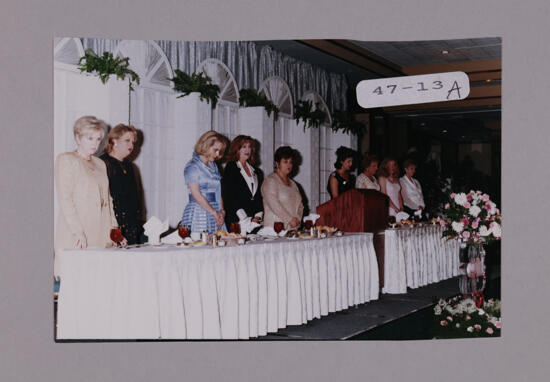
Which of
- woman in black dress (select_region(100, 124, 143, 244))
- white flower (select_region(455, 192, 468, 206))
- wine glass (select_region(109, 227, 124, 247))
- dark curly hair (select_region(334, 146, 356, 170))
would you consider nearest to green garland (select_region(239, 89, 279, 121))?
dark curly hair (select_region(334, 146, 356, 170))

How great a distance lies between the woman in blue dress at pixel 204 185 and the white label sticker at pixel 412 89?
121cm

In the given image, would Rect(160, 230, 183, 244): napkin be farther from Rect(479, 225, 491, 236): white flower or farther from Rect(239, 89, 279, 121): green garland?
Rect(239, 89, 279, 121): green garland

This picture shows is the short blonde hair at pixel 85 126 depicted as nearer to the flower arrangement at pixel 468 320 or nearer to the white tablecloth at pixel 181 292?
the white tablecloth at pixel 181 292

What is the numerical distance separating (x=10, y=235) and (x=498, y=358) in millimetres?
3618

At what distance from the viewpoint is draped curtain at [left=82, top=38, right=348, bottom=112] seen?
574 centimetres

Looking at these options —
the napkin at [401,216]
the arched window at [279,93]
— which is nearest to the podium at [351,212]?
the napkin at [401,216]

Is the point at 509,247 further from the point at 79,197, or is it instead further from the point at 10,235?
the point at 10,235

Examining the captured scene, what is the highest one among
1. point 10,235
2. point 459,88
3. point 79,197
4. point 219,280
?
point 459,88

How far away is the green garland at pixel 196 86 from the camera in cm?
551

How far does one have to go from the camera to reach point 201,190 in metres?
4.90

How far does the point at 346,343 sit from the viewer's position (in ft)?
14.2

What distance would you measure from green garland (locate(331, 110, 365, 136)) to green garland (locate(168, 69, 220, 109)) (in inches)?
49.2

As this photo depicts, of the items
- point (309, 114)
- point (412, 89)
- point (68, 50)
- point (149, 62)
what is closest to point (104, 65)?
point (68, 50)

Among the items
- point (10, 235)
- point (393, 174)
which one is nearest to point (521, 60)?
point (393, 174)
